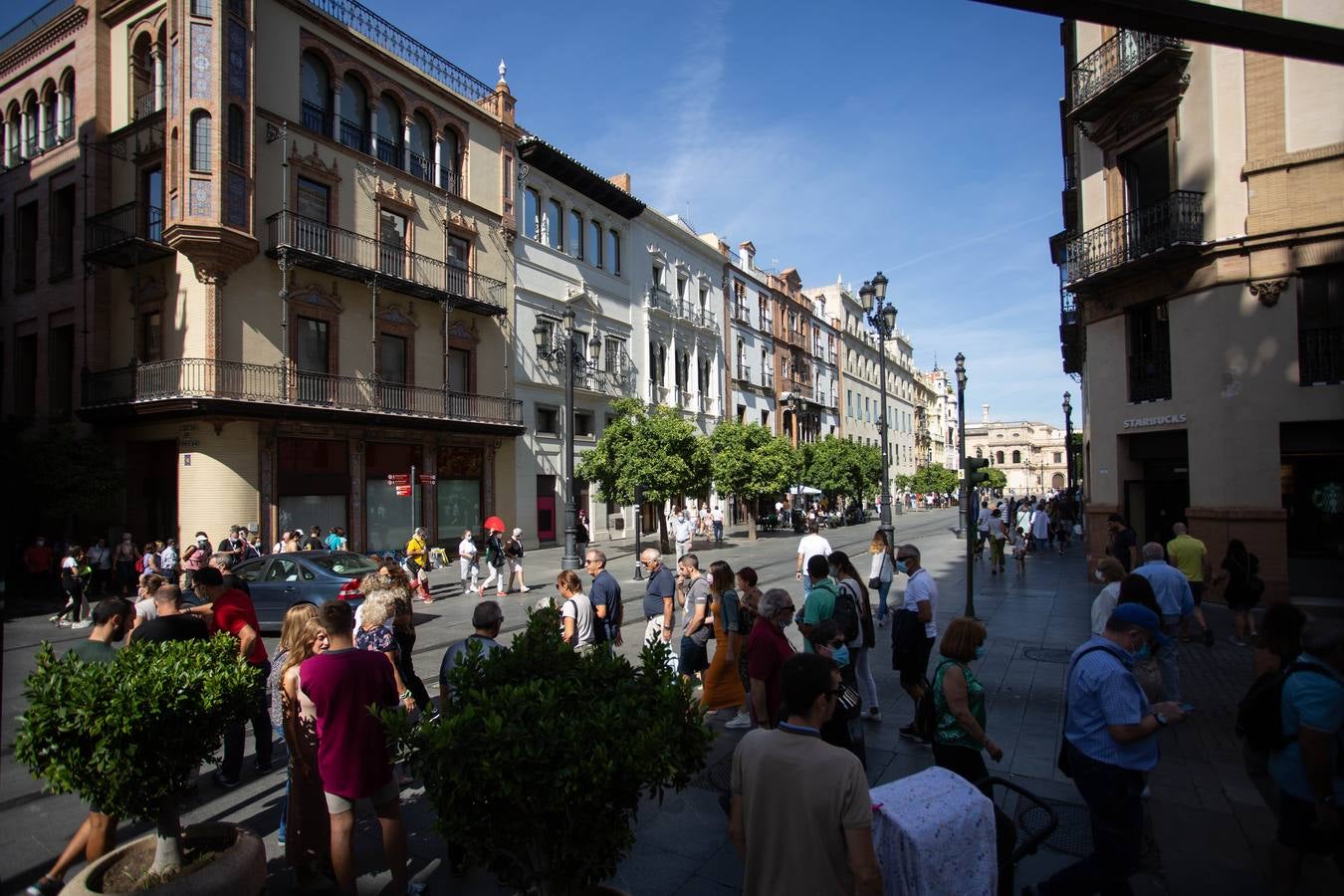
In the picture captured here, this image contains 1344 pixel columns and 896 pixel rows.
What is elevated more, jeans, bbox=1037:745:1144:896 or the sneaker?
jeans, bbox=1037:745:1144:896

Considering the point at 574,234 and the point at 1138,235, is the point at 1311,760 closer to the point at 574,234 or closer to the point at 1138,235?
the point at 1138,235

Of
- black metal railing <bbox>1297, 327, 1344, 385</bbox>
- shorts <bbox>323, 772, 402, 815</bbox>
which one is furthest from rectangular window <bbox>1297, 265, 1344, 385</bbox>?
shorts <bbox>323, 772, 402, 815</bbox>

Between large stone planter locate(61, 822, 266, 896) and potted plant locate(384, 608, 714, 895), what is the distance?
1.32 metres

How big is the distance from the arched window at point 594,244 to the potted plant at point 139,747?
30.0 meters

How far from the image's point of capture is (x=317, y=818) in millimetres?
4449

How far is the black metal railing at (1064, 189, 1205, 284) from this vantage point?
13758mm

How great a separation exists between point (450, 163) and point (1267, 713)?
27.2 meters

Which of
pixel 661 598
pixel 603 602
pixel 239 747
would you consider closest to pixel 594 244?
pixel 661 598

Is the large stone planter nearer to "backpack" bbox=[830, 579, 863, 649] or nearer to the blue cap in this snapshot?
"backpack" bbox=[830, 579, 863, 649]

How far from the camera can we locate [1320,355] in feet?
42.5

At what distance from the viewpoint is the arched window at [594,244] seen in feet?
106

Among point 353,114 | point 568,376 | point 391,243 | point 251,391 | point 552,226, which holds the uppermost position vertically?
point 353,114

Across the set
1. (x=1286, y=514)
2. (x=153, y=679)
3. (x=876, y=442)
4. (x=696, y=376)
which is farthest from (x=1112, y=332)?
(x=876, y=442)

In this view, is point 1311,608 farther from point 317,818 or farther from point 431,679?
point 317,818
